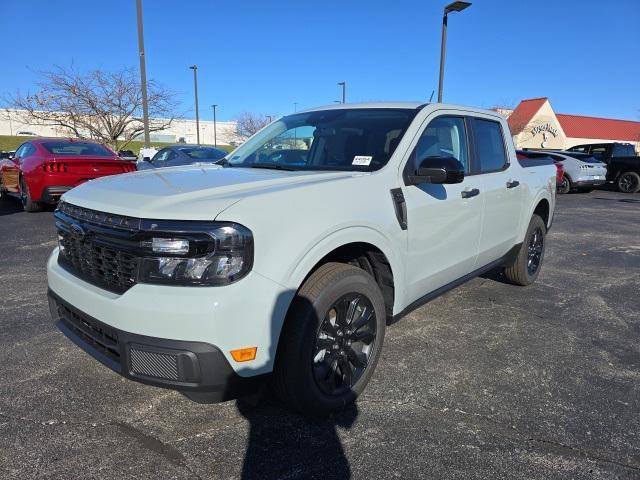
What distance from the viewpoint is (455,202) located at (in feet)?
11.5

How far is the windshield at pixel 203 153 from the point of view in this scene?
39.2 feet

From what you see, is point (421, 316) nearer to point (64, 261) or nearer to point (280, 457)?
point (280, 457)

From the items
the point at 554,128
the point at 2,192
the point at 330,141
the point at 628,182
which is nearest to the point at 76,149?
the point at 2,192

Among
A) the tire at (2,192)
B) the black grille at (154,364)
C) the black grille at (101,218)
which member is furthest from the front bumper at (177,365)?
the tire at (2,192)

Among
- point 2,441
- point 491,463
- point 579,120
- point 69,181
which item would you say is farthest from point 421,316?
point 579,120

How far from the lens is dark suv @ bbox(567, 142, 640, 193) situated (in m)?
18.2

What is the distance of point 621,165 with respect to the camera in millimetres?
18578

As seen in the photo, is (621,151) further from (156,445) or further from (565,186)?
(156,445)

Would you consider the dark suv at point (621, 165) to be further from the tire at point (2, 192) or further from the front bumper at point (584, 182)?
the tire at point (2, 192)

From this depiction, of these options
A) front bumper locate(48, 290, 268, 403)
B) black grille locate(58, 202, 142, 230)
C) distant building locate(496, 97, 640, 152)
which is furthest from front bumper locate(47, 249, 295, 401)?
distant building locate(496, 97, 640, 152)

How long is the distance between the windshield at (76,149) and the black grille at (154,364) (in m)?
8.22

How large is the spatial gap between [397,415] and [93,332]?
5.55 ft

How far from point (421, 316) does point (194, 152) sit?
933 cm

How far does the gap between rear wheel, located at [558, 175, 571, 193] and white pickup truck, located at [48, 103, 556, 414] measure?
49.3 feet
